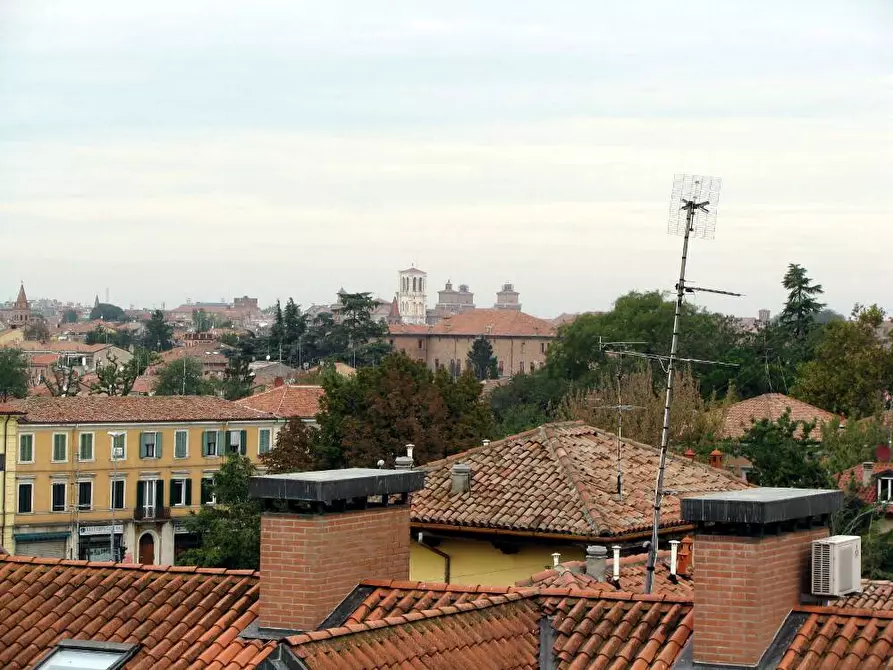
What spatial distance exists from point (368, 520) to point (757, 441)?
999 inches

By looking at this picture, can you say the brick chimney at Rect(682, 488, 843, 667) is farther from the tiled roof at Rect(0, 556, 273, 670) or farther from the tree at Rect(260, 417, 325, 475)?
the tree at Rect(260, 417, 325, 475)

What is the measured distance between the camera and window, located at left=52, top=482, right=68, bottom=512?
54531 millimetres

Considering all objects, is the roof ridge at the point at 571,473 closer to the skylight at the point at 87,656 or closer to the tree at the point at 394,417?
the skylight at the point at 87,656

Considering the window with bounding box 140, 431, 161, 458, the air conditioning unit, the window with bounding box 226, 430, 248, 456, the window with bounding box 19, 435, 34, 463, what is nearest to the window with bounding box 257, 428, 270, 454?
the window with bounding box 226, 430, 248, 456

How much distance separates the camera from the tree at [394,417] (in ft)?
146

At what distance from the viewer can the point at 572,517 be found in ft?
63.8

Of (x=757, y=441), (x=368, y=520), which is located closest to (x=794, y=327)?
(x=757, y=441)

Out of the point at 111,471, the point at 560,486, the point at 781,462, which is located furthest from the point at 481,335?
the point at 560,486

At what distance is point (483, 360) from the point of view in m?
161

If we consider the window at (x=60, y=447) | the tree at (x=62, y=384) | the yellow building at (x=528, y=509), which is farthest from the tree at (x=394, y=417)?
the tree at (x=62, y=384)

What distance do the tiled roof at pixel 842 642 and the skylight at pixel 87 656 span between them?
13.6ft

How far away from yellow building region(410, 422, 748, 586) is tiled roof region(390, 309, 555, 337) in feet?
461

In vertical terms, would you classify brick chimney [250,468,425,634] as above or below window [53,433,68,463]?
above

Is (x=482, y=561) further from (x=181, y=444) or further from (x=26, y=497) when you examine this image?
(x=181, y=444)
